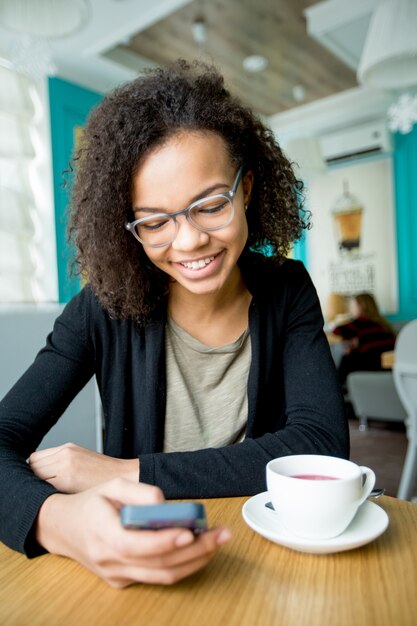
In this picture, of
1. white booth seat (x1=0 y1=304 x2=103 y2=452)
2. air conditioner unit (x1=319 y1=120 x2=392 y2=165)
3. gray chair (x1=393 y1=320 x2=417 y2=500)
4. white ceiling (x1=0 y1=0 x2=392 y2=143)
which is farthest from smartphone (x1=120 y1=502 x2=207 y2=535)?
air conditioner unit (x1=319 y1=120 x2=392 y2=165)

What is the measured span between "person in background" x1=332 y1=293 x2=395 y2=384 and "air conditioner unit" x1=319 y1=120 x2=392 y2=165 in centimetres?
190

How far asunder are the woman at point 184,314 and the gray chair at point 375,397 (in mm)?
3225

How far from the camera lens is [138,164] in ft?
3.12

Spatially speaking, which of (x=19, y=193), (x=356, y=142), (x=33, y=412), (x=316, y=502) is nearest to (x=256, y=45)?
(x=356, y=142)

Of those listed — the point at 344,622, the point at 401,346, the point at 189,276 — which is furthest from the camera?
the point at 401,346

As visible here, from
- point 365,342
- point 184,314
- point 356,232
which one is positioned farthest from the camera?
point 356,232

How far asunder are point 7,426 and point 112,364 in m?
0.27

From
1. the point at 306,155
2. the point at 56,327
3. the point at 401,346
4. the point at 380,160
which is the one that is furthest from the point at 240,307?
the point at 380,160

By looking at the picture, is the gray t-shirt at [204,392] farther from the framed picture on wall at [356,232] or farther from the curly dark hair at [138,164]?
the framed picture on wall at [356,232]

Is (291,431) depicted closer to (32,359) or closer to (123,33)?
(32,359)

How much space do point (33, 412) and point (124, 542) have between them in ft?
1.77

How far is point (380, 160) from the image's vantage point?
19.0 feet

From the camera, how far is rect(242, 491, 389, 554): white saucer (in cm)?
53

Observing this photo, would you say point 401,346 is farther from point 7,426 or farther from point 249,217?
point 7,426
